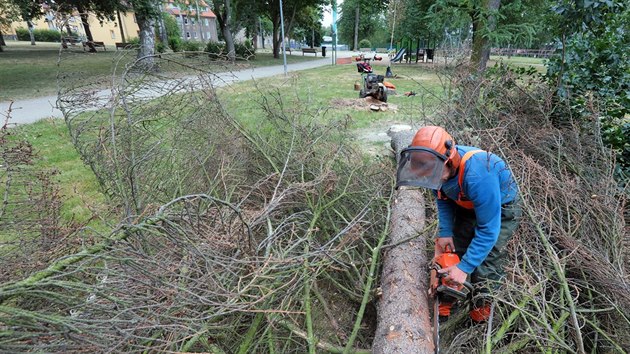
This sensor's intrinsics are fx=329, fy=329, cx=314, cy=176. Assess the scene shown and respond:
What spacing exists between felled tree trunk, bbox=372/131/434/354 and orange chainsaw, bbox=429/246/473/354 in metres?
0.05

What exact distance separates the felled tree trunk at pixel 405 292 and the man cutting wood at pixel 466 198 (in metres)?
0.20

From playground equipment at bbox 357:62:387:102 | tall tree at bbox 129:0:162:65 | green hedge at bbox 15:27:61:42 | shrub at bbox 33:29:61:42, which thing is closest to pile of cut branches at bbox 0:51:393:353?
playground equipment at bbox 357:62:387:102

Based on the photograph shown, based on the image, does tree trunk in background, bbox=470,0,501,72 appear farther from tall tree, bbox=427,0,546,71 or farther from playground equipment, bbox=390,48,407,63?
playground equipment, bbox=390,48,407,63

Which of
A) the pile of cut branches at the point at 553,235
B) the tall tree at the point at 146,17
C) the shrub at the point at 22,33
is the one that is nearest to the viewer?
the pile of cut branches at the point at 553,235

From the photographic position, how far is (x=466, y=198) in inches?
Result: 80.3

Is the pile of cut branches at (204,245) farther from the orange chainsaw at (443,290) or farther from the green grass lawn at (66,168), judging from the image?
the green grass lawn at (66,168)

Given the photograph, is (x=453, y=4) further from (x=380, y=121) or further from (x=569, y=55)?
(x=569, y=55)

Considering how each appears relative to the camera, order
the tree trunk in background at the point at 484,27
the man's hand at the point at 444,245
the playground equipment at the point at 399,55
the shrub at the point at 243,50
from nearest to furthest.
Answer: the man's hand at the point at 444,245
the shrub at the point at 243,50
the tree trunk in background at the point at 484,27
the playground equipment at the point at 399,55

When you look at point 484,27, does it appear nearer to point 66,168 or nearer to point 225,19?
point 66,168

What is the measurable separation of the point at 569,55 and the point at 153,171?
4.63 m

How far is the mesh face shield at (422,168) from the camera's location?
1.70 m

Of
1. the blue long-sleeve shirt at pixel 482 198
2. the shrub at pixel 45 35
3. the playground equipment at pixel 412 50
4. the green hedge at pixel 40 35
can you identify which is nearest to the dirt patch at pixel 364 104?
the blue long-sleeve shirt at pixel 482 198

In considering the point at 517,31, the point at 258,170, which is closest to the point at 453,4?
the point at 517,31

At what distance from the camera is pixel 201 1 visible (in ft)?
59.0
